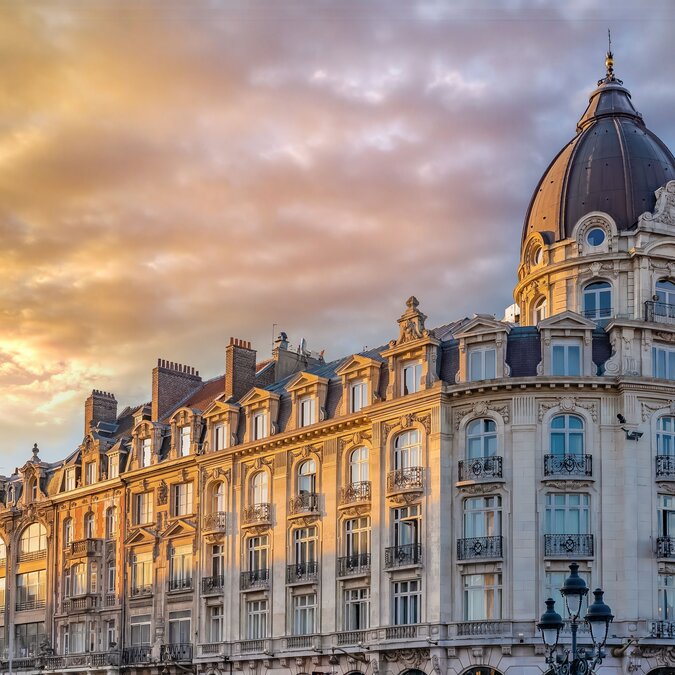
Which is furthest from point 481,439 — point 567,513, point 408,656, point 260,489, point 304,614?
point 260,489

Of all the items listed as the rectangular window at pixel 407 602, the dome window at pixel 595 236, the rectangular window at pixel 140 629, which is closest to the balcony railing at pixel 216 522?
the rectangular window at pixel 140 629

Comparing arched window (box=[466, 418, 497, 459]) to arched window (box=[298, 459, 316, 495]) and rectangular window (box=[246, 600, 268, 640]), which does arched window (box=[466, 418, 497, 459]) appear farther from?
rectangular window (box=[246, 600, 268, 640])

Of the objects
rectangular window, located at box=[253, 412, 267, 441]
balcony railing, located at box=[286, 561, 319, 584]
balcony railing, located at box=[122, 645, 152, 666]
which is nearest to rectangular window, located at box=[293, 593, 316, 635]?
balcony railing, located at box=[286, 561, 319, 584]

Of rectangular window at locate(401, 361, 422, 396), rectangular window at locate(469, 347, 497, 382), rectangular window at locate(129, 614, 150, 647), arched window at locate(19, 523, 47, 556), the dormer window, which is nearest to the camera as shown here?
rectangular window at locate(469, 347, 497, 382)

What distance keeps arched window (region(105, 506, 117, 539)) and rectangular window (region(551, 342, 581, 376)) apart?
2966 centimetres

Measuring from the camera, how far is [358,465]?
199 feet

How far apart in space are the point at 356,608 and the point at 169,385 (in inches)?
902

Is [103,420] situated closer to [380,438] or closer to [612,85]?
[380,438]

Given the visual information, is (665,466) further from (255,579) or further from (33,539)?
(33,539)

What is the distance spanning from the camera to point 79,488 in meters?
78.2

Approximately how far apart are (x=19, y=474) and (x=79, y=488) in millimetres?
9673

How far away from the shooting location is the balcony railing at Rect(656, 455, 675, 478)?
54719 millimetres

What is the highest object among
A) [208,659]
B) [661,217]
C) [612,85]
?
[612,85]

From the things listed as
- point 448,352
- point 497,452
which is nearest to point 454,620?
point 497,452
